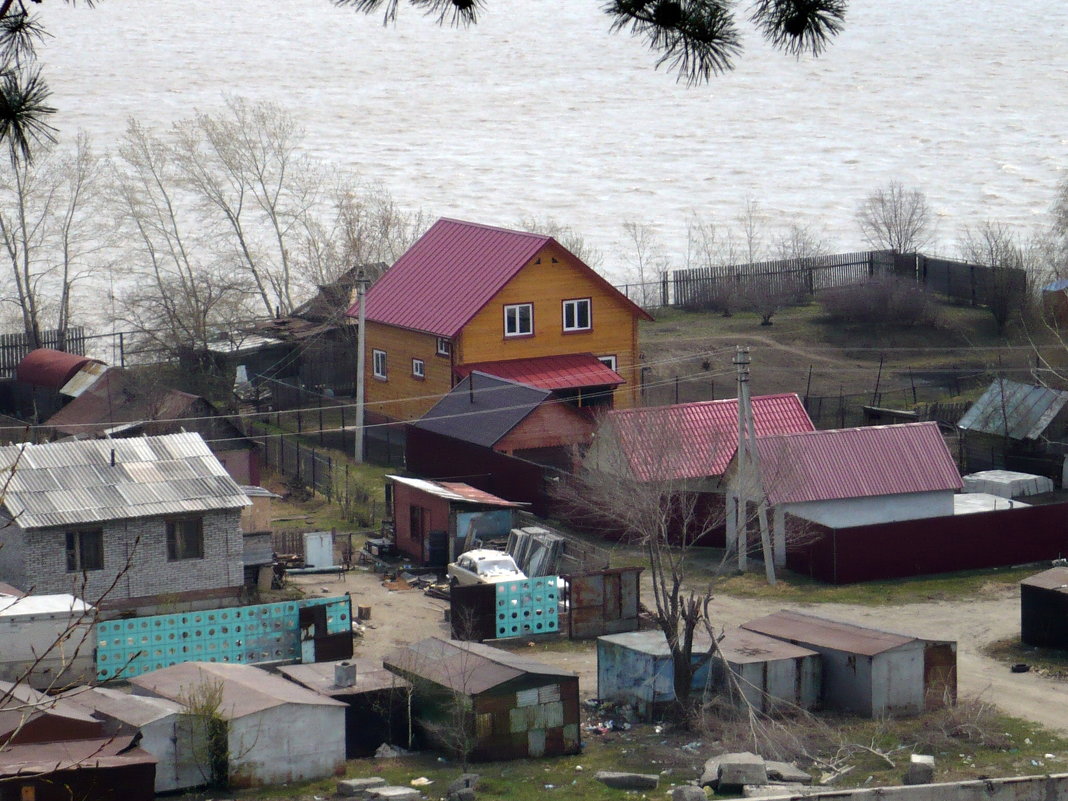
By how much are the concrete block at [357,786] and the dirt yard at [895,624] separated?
4.87 m

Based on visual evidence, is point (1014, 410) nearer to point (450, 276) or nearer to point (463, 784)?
point (450, 276)

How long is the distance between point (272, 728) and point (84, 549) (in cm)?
761

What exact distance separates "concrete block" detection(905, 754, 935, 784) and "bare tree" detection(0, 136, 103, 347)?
3195 centimetres

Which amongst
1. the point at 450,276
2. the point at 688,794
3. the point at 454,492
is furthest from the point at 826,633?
the point at 450,276

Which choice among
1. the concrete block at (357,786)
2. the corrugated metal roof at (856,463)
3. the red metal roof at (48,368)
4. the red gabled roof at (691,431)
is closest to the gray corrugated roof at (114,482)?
the red gabled roof at (691,431)

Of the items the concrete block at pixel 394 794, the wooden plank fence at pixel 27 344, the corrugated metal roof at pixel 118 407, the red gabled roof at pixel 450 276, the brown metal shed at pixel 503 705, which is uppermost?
the red gabled roof at pixel 450 276

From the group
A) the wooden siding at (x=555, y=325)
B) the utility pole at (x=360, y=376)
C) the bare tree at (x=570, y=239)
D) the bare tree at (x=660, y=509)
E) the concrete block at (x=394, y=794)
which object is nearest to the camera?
the concrete block at (x=394, y=794)

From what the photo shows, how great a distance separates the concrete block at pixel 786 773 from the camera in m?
18.2

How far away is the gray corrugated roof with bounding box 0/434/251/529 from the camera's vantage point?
81.6 feet

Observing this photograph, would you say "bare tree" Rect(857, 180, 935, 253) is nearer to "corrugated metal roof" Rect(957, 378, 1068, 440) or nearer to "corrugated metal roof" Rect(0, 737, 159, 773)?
"corrugated metal roof" Rect(957, 378, 1068, 440)

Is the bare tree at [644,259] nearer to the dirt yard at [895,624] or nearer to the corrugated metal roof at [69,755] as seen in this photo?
the dirt yard at [895,624]

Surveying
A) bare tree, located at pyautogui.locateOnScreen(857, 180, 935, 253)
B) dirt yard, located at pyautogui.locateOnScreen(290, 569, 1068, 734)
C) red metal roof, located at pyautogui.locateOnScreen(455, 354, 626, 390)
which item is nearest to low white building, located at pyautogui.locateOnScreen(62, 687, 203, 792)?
dirt yard, located at pyautogui.locateOnScreen(290, 569, 1068, 734)

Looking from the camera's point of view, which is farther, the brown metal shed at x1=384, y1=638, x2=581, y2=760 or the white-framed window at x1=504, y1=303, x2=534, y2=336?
the white-framed window at x1=504, y1=303, x2=534, y2=336

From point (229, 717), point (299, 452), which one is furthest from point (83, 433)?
point (229, 717)
